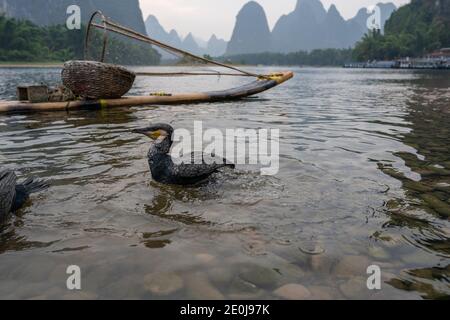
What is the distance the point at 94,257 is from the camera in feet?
10.1

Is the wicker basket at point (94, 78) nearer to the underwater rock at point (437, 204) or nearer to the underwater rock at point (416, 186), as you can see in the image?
the underwater rock at point (416, 186)

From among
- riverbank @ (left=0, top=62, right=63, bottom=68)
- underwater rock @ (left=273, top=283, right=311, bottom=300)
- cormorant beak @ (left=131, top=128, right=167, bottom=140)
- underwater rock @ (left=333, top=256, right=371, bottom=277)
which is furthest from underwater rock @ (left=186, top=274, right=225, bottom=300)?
riverbank @ (left=0, top=62, right=63, bottom=68)

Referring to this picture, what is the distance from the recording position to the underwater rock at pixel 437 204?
13.4ft

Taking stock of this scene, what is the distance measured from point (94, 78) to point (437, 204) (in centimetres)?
980

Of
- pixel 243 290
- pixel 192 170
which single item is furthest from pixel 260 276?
pixel 192 170

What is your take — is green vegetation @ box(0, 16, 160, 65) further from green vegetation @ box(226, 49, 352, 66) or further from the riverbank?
green vegetation @ box(226, 49, 352, 66)

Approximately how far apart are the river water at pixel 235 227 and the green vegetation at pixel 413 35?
11825 cm

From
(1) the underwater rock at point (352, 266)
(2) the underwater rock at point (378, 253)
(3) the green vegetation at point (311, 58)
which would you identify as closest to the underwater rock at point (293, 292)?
(1) the underwater rock at point (352, 266)

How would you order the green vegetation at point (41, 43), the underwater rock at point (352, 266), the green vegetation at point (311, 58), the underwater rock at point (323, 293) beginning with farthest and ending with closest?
the green vegetation at point (311, 58) → the green vegetation at point (41, 43) → the underwater rock at point (352, 266) → the underwater rock at point (323, 293)

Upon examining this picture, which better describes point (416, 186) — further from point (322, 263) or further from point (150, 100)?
point (150, 100)

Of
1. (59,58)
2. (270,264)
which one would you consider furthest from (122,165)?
(59,58)

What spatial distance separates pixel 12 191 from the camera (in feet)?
12.6

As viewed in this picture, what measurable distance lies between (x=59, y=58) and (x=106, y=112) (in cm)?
7462
